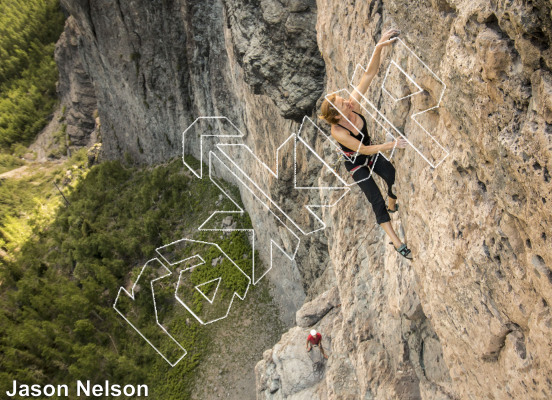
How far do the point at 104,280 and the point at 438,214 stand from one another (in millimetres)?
25160

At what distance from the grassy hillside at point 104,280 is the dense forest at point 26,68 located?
71.5ft

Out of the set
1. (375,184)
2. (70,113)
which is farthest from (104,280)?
(70,113)

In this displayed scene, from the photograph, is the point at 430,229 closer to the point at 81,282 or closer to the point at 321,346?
the point at 321,346

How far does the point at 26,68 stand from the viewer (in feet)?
176

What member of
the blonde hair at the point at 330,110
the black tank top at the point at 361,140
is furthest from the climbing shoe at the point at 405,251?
the blonde hair at the point at 330,110

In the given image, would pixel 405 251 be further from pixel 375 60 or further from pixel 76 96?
pixel 76 96

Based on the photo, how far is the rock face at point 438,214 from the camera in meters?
3.19

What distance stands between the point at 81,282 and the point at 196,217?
28.2ft

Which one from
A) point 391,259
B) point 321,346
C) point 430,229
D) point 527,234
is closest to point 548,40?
point 527,234

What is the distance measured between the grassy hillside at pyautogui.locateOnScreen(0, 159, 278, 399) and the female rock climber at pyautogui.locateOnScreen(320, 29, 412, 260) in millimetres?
15952

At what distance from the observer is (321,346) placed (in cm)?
1114
